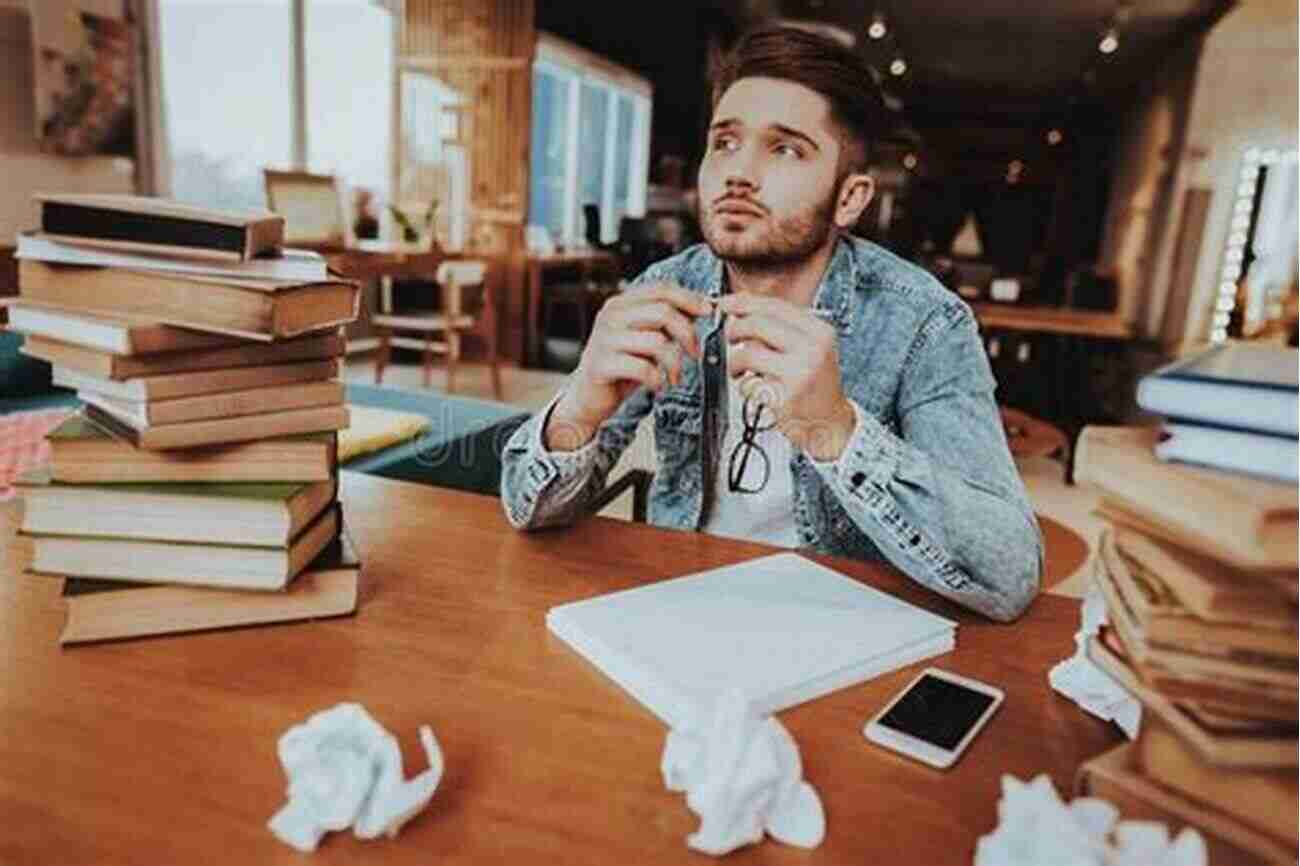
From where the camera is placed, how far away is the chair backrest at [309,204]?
4.71 meters

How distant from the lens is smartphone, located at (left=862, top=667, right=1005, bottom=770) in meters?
0.64

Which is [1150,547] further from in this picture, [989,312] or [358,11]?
[358,11]

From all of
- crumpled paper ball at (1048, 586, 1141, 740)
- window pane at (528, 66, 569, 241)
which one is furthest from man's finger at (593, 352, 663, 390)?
window pane at (528, 66, 569, 241)

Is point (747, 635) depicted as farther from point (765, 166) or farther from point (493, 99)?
point (493, 99)

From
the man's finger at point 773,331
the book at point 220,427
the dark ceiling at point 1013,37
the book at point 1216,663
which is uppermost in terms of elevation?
the dark ceiling at point 1013,37

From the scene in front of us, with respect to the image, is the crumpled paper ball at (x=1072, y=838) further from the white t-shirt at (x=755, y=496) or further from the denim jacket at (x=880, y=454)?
the white t-shirt at (x=755, y=496)

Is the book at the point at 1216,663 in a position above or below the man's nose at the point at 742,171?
below

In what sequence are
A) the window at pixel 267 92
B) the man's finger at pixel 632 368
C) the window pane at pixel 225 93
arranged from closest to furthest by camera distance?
the man's finger at pixel 632 368
the window pane at pixel 225 93
the window at pixel 267 92

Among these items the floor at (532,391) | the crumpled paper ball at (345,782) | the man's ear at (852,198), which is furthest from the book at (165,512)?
the floor at (532,391)

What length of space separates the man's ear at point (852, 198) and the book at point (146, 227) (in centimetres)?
79

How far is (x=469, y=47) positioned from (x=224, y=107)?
2014 mm

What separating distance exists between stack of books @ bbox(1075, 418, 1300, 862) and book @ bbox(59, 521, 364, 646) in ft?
2.00

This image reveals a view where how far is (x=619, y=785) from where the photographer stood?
59 cm

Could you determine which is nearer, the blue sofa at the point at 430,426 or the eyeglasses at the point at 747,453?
the eyeglasses at the point at 747,453
